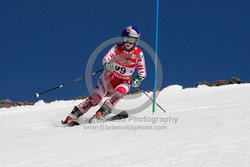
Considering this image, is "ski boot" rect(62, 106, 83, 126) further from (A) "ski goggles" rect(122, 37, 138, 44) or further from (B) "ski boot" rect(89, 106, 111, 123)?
(A) "ski goggles" rect(122, 37, 138, 44)

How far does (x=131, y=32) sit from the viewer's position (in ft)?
24.2

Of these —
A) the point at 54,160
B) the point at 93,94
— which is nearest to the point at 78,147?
the point at 54,160

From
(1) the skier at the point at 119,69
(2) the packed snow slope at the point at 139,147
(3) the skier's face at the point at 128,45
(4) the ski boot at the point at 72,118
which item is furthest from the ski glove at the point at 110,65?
(2) the packed snow slope at the point at 139,147

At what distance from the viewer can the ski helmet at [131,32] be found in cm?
739

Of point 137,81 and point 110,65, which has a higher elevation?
point 110,65

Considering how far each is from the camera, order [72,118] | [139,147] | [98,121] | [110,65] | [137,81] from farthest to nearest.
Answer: [137,81] < [110,65] < [72,118] < [98,121] < [139,147]

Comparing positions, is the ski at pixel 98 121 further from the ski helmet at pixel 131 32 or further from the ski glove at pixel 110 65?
the ski helmet at pixel 131 32

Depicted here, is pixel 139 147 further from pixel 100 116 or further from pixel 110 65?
pixel 110 65

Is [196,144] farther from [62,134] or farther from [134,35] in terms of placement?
[134,35]

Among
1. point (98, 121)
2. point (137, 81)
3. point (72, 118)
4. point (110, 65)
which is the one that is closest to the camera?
point (98, 121)

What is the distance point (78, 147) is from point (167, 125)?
147cm

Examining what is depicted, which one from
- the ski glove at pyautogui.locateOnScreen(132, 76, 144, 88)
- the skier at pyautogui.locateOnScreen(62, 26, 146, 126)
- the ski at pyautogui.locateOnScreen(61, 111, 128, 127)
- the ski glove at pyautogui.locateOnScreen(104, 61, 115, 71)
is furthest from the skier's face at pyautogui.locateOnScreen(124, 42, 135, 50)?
the ski at pyautogui.locateOnScreen(61, 111, 128, 127)

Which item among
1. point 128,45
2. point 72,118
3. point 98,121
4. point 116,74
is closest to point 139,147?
point 98,121

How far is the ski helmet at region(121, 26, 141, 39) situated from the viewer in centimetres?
739
